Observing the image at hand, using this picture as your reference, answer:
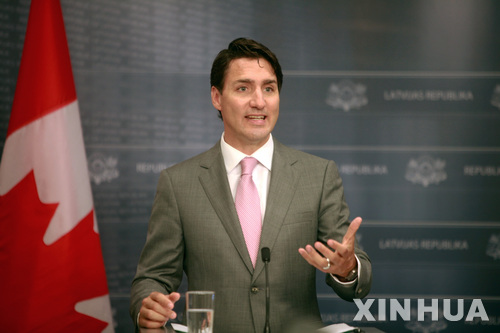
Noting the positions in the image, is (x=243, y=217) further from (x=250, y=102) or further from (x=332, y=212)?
(x=250, y=102)

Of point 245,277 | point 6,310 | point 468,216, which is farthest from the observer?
point 468,216

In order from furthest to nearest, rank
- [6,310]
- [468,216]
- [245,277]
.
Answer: [468,216]
[6,310]
[245,277]

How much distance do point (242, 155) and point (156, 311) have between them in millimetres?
845

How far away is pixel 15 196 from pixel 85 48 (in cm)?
106

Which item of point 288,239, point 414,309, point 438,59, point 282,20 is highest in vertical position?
point 282,20

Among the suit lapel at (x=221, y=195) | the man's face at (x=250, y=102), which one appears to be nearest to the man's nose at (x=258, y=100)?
the man's face at (x=250, y=102)

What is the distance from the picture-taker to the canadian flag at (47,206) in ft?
10.6

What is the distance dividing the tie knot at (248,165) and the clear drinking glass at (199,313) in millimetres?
886

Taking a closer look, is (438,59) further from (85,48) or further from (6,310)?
(6,310)

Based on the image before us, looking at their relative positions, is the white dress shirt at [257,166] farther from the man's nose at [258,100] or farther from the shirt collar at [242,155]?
the man's nose at [258,100]

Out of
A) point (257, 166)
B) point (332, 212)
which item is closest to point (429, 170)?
point (332, 212)

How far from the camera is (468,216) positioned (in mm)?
3631

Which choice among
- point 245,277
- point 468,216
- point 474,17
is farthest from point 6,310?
point 474,17

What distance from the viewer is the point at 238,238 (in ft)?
7.56
